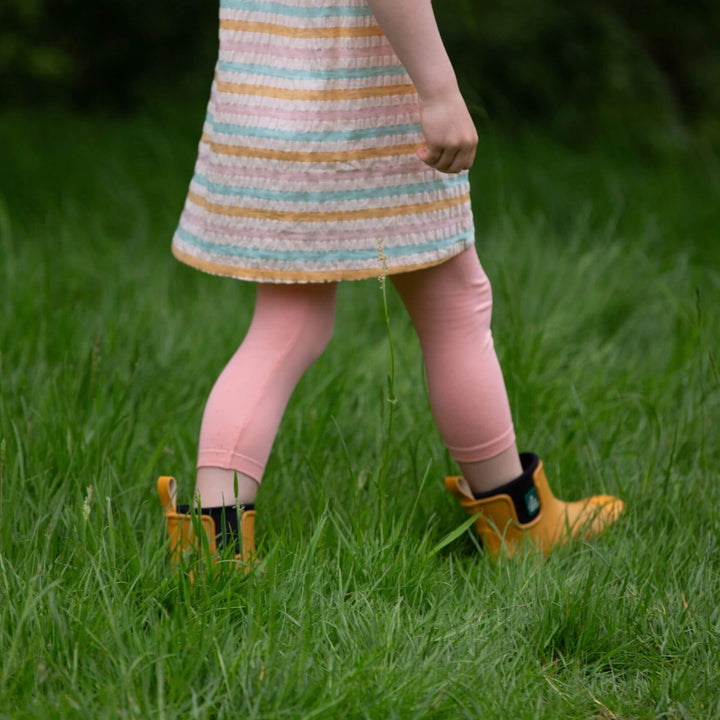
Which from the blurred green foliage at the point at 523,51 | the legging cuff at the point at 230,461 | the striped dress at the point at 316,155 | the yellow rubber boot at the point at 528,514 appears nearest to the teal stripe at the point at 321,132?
the striped dress at the point at 316,155

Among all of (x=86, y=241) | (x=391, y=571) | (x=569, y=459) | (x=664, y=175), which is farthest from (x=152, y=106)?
(x=391, y=571)

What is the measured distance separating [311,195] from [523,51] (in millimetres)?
3642

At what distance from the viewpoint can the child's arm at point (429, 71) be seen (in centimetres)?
147

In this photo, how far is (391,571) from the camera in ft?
5.31

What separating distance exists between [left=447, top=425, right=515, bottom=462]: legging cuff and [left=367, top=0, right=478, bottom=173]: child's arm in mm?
534

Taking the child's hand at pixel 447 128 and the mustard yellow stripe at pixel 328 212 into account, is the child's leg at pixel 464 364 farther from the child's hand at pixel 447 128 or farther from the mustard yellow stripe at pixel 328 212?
the child's hand at pixel 447 128

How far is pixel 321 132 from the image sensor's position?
1.58 meters

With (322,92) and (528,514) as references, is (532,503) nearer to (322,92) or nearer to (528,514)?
(528,514)

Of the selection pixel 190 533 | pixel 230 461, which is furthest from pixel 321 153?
pixel 190 533

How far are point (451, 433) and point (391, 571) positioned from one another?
31 centimetres

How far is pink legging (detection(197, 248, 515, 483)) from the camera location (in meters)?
1.67

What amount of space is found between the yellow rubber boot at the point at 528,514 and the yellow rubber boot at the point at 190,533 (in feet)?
1.29

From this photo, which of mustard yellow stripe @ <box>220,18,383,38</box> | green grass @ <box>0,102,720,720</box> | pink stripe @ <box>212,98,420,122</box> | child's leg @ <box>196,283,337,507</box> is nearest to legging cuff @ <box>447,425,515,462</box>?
green grass @ <box>0,102,720,720</box>

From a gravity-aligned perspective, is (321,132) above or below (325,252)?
above
